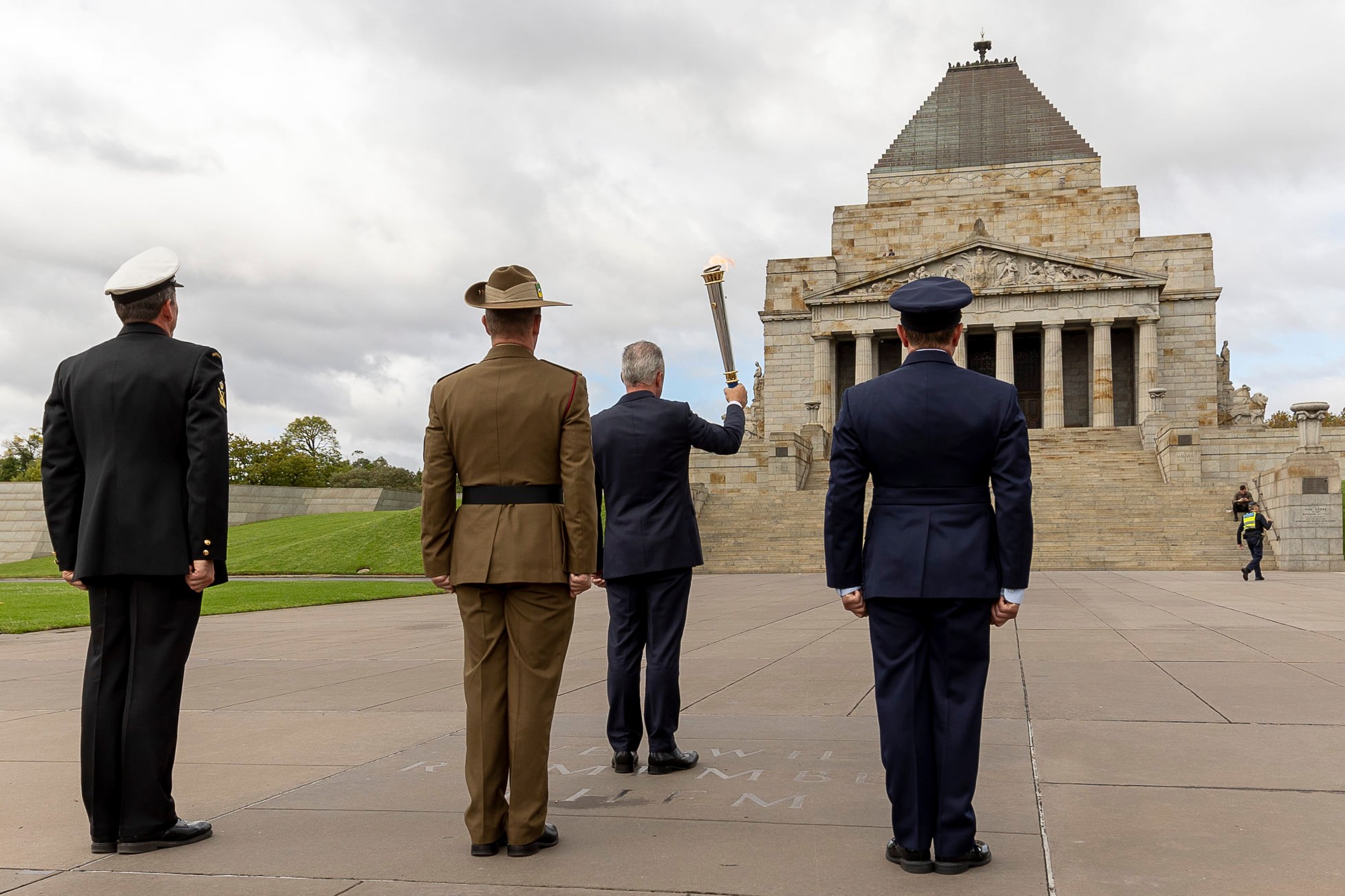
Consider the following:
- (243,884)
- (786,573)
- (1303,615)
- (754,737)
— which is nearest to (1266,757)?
(754,737)

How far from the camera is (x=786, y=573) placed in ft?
98.7

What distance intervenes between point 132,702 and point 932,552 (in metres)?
3.47

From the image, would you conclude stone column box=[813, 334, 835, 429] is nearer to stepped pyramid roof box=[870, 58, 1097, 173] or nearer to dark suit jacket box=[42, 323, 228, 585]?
stepped pyramid roof box=[870, 58, 1097, 173]

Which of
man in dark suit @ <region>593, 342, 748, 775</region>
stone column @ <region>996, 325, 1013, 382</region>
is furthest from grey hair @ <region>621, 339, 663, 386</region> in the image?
stone column @ <region>996, 325, 1013, 382</region>

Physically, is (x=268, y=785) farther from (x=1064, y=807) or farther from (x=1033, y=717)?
(x=1033, y=717)

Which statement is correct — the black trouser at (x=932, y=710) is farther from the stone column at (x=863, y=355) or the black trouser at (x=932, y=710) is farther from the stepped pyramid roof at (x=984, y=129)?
the stepped pyramid roof at (x=984, y=129)

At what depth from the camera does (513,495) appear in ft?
16.1

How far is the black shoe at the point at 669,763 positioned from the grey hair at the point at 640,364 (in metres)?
2.11

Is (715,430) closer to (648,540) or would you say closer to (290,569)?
(648,540)

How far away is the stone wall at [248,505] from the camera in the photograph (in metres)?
46.0

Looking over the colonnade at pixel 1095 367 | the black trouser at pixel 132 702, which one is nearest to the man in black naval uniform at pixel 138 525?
the black trouser at pixel 132 702

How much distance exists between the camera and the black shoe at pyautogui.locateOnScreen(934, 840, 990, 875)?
4273 millimetres

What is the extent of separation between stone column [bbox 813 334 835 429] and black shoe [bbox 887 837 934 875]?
168ft

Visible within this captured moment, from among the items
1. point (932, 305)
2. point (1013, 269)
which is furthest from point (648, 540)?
point (1013, 269)
